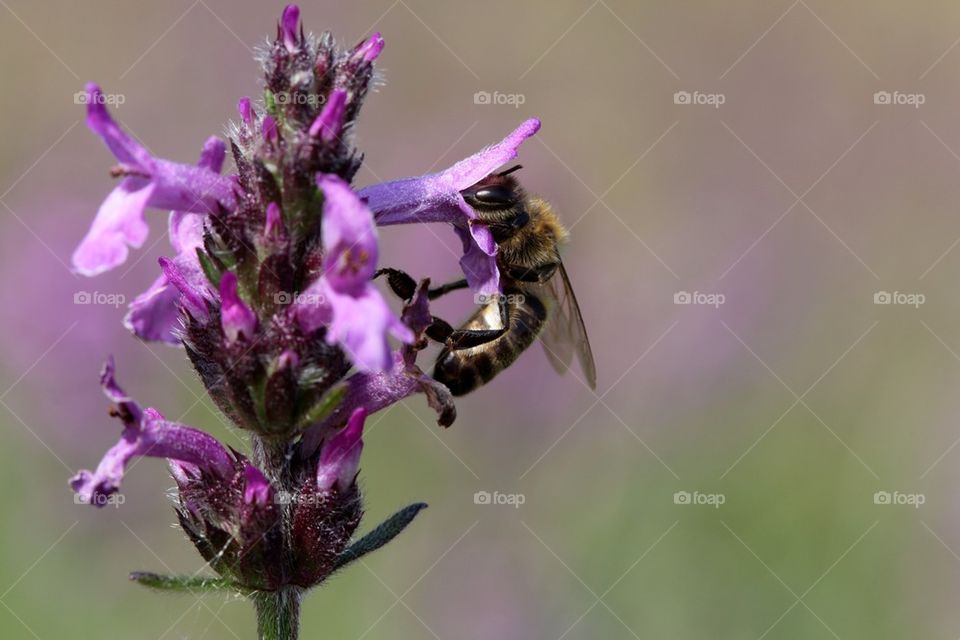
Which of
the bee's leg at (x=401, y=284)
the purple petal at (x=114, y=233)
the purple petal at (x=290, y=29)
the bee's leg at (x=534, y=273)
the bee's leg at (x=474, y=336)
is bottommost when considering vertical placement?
the bee's leg at (x=474, y=336)

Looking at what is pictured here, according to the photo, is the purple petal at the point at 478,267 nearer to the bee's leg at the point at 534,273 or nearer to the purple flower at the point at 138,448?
the bee's leg at the point at 534,273

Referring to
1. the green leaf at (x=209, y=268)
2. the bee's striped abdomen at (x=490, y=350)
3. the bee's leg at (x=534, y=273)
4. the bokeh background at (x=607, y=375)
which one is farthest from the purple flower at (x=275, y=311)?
the bokeh background at (x=607, y=375)

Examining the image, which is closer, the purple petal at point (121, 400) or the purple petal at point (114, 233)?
the purple petal at point (114, 233)

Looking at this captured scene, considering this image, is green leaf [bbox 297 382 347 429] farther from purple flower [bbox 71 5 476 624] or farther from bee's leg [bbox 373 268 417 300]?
bee's leg [bbox 373 268 417 300]

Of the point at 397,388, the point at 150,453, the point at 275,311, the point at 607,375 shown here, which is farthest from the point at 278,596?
the point at 607,375

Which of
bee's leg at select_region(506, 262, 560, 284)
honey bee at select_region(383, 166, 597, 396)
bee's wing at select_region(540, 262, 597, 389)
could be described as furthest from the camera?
bee's wing at select_region(540, 262, 597, 389)

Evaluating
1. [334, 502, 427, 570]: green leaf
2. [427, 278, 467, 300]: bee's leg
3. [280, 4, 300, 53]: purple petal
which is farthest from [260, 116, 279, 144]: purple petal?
[427, 278, 467, 300]: bee's leg
